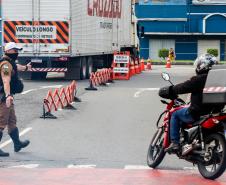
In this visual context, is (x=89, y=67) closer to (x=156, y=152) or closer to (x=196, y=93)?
(x=156, y=152)

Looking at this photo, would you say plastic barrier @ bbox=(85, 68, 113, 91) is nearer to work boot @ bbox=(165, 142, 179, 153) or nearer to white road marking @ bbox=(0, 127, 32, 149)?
white road marking @ bbox=(0, 127, 32, 149)

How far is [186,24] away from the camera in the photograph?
72000mm

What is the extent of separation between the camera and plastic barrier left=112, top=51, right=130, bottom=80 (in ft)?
108

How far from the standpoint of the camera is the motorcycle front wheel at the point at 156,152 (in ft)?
33.8

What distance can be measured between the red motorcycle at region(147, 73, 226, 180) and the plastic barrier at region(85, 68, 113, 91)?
14.9 meters

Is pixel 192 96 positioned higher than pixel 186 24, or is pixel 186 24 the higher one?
pixel 186 24

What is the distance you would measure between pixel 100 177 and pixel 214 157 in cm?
151

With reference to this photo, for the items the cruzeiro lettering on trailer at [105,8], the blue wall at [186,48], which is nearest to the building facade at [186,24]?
the blue wall at [186,48]

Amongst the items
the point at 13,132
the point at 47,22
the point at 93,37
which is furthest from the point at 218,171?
the point at 93,37

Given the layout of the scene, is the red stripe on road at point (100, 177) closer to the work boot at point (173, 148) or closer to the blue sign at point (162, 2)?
the work boot at point (173, 148)

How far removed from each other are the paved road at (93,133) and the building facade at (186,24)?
48.0 metres

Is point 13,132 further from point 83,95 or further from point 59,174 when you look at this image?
point 83,95

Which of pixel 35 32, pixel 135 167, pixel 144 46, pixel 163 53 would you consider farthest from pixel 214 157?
pixel 144 46

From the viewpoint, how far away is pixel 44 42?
28984 millimetres
